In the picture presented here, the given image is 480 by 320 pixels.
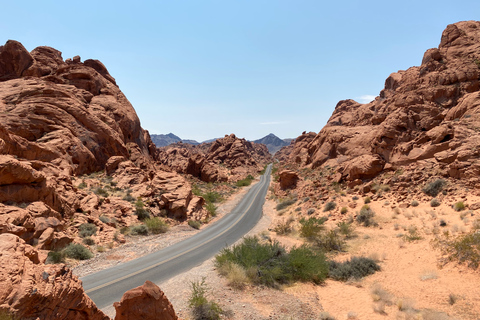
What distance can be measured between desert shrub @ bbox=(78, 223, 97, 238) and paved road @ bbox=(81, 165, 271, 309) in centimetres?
472

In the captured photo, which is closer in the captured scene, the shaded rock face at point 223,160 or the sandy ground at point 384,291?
the sandy ground at point 384,291

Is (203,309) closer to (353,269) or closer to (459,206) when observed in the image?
(353,269)

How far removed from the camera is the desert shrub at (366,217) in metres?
19.6

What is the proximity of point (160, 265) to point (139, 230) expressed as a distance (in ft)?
27.9

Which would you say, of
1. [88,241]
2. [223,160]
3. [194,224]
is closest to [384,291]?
[88,241]

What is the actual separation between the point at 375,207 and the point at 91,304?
70.2 ft

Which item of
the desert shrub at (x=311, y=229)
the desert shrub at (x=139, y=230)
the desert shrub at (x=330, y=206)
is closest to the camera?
the desert shrub at (x=311, y=229)

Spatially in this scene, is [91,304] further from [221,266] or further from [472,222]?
[472,222]

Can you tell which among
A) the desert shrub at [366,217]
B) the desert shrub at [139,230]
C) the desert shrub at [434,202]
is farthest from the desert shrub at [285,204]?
the desert shrub at [139,230]

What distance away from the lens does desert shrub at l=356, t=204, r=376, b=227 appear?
19625 millimetres

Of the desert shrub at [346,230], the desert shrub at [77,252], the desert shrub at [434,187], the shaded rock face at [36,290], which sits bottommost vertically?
the desert shrub at [77,252]

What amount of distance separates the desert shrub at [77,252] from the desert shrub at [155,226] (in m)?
7.49

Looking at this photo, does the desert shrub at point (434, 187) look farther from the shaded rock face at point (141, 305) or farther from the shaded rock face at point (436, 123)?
the shaded rock face at point (141, 305)

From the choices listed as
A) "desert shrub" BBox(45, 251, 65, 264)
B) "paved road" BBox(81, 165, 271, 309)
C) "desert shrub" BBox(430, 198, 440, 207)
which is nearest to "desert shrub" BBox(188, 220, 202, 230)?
"paved road" BBox(81, 165, 271, 309)
